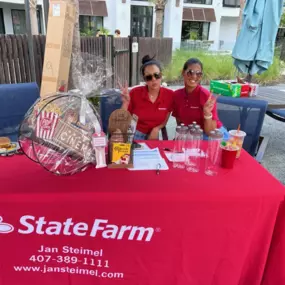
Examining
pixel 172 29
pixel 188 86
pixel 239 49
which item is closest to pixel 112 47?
pixel 239 49

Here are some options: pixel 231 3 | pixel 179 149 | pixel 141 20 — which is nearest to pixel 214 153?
pixel 179 149

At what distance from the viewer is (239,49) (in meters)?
3.51

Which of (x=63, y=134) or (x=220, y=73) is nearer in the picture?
(x=63, y=134)

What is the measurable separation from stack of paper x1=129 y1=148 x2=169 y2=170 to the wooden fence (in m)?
1.55

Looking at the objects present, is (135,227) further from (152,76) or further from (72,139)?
(152,76)

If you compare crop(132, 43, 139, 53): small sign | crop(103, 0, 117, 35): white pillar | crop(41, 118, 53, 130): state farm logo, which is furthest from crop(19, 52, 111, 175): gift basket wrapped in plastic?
crop(103, 0, 117, 35): white pillar

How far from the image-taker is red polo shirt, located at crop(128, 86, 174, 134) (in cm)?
237

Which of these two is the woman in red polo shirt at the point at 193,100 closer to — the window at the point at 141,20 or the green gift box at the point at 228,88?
the green gift box at the point at 228,88

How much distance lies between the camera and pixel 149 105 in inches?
93.4

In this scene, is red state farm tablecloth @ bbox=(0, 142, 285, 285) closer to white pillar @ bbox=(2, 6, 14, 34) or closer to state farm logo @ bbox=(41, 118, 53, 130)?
state farm logo @ bbox=(41, 118, 53, 130)

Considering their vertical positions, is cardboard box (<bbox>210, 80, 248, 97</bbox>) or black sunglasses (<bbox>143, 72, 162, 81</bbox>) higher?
black sunglasses (<bbox>143, 72, 162, 81</bbox>)

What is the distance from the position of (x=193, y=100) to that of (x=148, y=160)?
944 mm

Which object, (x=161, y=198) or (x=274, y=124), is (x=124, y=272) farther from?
(x=274, y=124)

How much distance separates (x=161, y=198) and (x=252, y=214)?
0.46m
